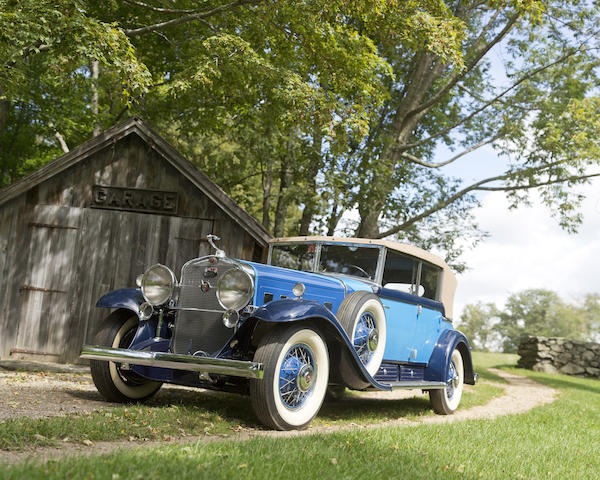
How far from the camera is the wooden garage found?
9711mm

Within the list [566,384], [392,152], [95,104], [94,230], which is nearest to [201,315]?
[94,230]

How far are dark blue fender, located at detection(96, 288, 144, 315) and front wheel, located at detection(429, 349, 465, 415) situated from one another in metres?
3.90

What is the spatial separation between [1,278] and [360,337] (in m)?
6.57

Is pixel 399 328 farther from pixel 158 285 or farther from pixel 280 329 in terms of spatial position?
pixel 158 285

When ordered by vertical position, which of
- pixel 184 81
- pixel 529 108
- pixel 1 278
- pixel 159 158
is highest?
pixel 529 108

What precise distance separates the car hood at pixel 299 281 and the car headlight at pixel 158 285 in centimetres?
83

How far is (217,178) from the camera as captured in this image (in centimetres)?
1800

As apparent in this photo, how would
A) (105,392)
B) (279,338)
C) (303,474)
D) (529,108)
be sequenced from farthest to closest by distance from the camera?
(529,108)
(105,392)
(279,338)
(303,474)

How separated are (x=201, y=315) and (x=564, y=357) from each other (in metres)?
17.5

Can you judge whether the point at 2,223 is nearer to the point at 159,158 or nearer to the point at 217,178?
the point at 159,158

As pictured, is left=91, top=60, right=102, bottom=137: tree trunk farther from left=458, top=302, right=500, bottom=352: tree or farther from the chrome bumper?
left=458, top=302, right=500, bottom=352: tree

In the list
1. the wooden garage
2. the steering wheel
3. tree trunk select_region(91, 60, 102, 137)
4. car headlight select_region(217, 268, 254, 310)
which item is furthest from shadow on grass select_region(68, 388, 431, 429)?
tree trunk select_region(91, 60, 102, 137)

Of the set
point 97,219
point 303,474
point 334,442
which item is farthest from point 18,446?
point 97,219

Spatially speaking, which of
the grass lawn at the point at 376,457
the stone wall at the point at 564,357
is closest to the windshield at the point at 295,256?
the grass lawn at the point at 376,457
